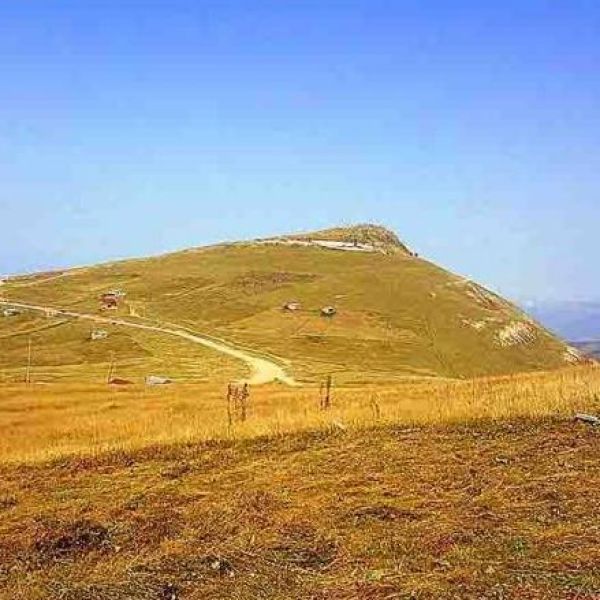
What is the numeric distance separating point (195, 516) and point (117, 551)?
177 centimetres

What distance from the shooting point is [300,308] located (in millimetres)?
181500

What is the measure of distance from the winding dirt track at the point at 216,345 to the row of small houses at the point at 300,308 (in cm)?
3203

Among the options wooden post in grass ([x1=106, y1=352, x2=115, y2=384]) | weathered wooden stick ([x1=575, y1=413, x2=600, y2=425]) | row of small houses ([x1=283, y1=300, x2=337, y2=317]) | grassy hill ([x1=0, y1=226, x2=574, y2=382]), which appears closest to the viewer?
weathered wooden stick ([x1=575, y1=413, x2=600, y2=425])

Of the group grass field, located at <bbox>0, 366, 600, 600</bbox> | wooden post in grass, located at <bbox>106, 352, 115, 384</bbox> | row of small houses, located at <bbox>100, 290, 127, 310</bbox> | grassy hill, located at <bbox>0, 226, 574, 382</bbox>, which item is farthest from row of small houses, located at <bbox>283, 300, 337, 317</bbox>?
grass field, located at <bbox>0, 366, 600, 600</bbox>

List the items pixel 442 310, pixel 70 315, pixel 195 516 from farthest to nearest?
1. pixel 442 310
2. pixel 70 315
3. pixel 195 516

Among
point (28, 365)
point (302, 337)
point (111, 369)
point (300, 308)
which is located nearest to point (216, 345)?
point (302, 337)

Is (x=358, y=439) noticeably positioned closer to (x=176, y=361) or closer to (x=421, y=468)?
(x=421, y=468)

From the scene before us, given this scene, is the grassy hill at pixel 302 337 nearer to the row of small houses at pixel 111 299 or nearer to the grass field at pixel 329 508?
the row of small houses at pixel 111 299

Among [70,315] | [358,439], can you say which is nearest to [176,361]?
[70,315]

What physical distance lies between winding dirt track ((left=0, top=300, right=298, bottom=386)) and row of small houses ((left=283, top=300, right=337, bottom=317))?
32.0 m

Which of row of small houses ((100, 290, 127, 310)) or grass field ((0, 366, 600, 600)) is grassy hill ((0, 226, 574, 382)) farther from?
grass field ((0, 366, 600, 600))

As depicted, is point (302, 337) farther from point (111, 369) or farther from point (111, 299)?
point (111, 299)

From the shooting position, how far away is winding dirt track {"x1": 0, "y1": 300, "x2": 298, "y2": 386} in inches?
3934

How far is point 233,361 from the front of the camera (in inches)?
4670
